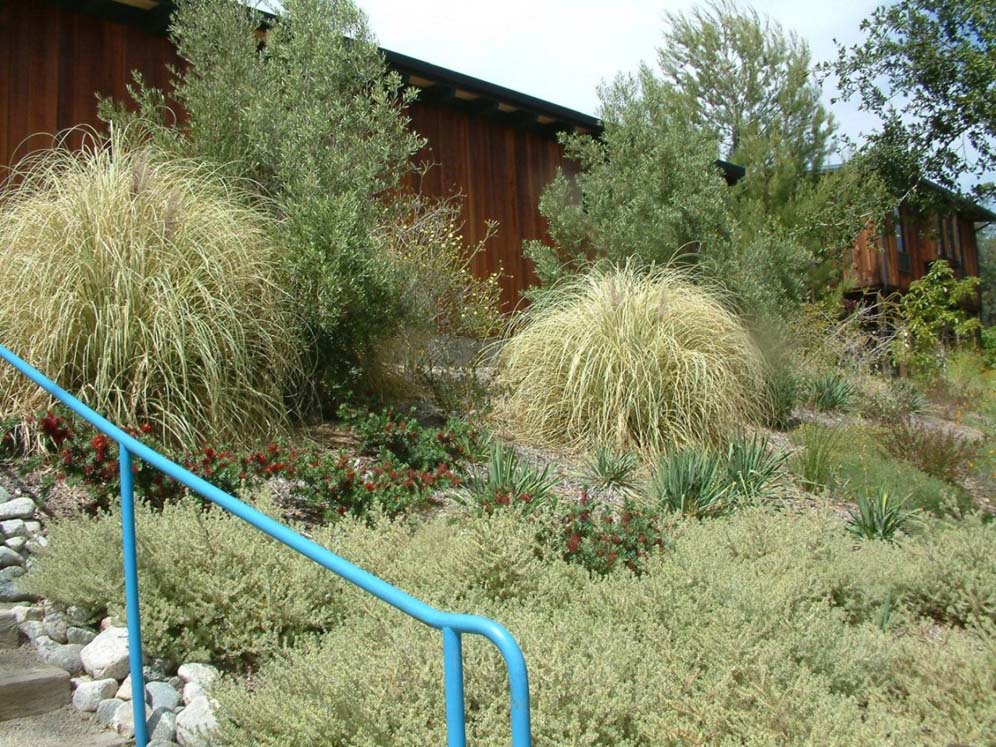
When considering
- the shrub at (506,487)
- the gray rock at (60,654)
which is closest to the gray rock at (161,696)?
the gray rock at (60,654)

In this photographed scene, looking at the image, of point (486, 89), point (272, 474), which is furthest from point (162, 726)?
point (486, 89)

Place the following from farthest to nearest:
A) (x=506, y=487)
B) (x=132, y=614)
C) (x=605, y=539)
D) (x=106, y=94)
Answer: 1. (x=106, y=94)
2. (x=506, y=487)
3. (x=605, y=539)
4. (x=132, y=614)

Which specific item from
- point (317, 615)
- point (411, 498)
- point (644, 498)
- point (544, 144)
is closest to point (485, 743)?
point (317, 615)

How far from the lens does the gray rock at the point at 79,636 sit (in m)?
3.58

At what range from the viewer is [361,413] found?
613 cm

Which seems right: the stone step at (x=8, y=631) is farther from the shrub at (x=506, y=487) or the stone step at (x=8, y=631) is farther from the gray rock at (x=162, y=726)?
the shrub at (x=506, y=487)

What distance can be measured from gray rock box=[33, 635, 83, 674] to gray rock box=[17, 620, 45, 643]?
0.04 m

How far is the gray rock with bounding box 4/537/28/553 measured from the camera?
412 cm

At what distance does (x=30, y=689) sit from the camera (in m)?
3.19

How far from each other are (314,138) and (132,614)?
440 centimetres

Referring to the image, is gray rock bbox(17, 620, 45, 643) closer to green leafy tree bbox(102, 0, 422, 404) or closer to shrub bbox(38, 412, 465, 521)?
shrub bbox(38, 412, 465, 521)

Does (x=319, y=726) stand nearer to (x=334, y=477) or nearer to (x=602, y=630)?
(x=602, y=630)

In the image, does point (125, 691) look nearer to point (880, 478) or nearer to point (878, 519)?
point (878, 519)

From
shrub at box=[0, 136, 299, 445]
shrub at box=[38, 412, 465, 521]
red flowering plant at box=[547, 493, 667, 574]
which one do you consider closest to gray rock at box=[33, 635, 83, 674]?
shrub at box=[38, 412, 465, 521]
